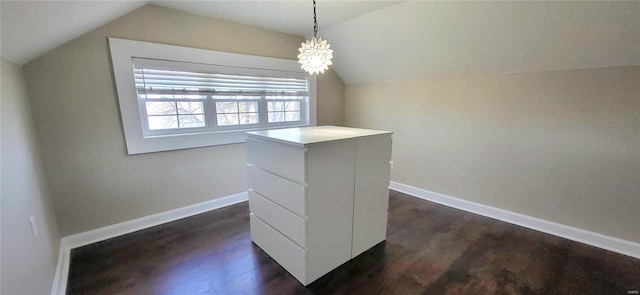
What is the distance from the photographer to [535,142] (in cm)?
237

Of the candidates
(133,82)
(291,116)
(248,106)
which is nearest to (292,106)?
(291,116)

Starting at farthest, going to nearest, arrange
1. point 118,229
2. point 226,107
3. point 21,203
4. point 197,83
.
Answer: point 226,107 < point 197,83 < point 118,229 < point 21,203

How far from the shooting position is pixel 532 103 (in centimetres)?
233

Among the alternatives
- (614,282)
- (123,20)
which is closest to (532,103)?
→ (614,282)

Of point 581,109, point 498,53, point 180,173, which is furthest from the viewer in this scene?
point 180,173

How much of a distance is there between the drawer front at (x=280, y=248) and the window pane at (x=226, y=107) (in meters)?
1.33

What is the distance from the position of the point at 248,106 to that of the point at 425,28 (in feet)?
6.96

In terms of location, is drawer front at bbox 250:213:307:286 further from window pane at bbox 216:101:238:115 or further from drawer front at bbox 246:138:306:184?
window pane at bbox 216:101:238:115

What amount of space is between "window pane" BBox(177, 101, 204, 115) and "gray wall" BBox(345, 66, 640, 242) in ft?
8.01

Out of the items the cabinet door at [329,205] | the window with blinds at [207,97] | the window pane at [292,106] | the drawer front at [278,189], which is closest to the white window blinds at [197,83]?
the window with blinds at [207,97]

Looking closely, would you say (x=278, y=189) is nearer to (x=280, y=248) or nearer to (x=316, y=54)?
(x=280, y=248)

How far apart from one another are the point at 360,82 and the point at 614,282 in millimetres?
3165

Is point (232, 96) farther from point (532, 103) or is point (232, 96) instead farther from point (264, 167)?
point (532, 103)

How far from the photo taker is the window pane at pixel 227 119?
9.39 feet
